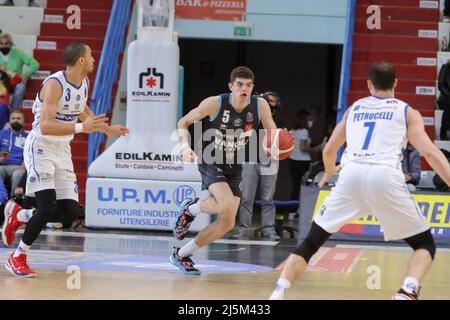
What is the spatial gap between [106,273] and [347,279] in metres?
2.19

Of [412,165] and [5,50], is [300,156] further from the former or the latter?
[5,50]

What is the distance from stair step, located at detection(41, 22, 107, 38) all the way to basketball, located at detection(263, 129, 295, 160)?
933 cm

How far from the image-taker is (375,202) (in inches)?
255

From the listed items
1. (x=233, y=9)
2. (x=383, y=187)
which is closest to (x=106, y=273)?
(x=383, y=187)

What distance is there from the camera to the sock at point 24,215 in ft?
28.4

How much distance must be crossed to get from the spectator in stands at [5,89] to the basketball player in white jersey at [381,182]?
9.51 m

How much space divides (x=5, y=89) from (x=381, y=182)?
33.8 feet

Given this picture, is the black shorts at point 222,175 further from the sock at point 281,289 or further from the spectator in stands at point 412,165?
the spectator in stands at point 412,165

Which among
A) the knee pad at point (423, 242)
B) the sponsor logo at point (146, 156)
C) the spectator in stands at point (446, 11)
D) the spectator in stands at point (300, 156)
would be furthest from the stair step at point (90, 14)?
the knee pad at point (423, 242)

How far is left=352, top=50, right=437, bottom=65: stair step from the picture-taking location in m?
16.7

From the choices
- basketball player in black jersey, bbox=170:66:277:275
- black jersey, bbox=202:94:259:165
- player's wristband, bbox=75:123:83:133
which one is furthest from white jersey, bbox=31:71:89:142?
black jersey, bbox=202:94:259:165

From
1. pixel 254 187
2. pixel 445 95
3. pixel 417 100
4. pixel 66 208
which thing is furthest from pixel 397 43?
pixel 66 208

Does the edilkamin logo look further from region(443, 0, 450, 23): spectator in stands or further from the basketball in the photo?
region(443, 0, 450, 23): spectator in stands

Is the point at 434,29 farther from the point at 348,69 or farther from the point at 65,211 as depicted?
the point at 65,211
